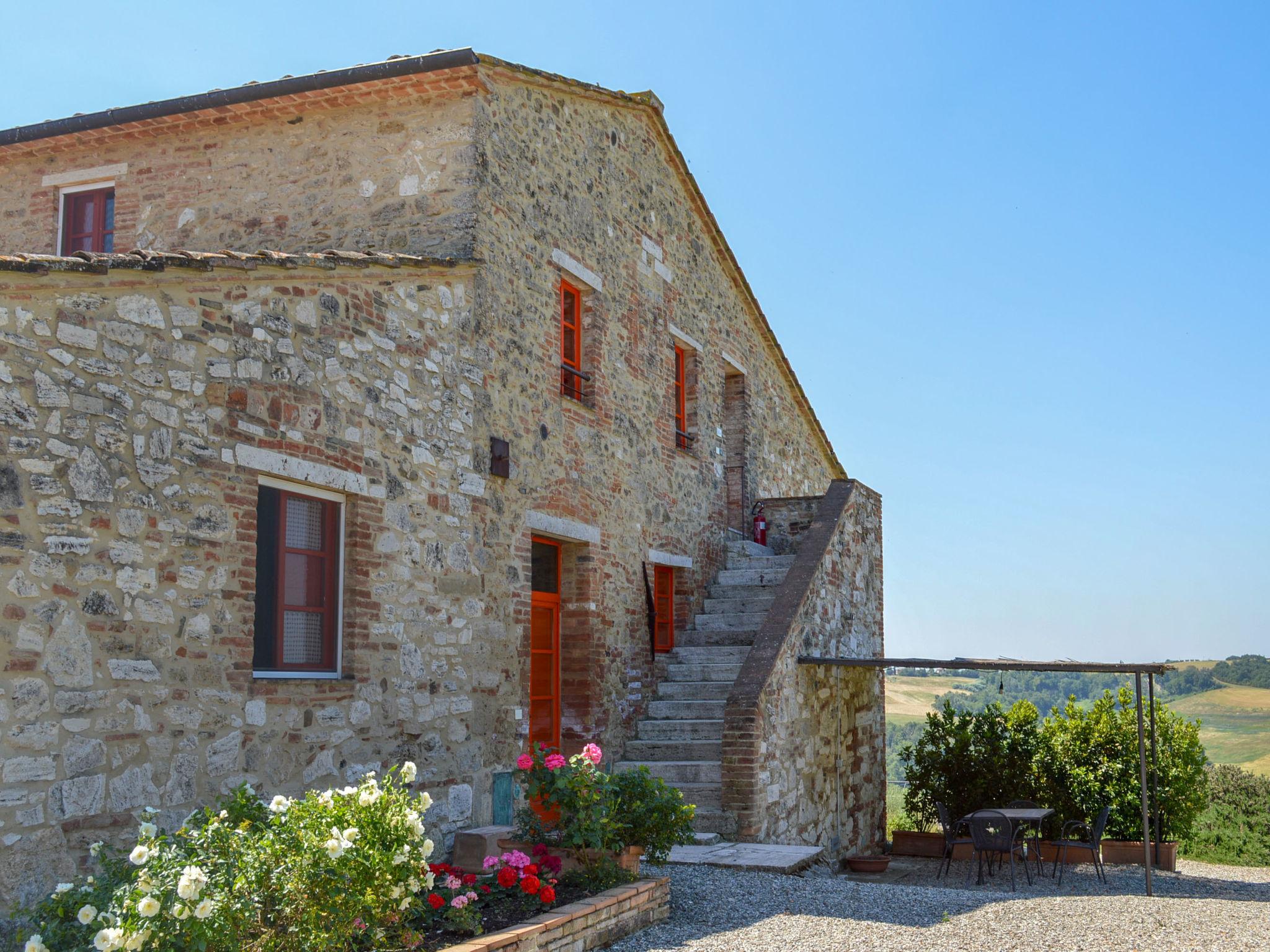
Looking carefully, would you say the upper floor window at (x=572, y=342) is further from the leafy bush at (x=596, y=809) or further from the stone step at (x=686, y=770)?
the leafy bush at (x=596, y=809)

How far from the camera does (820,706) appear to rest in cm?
1175

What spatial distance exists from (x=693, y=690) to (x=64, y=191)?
7.50 m

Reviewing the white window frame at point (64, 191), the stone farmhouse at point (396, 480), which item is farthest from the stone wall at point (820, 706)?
the white window frame at point (64, 191)

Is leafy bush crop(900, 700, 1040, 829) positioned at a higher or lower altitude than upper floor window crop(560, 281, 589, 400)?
lower

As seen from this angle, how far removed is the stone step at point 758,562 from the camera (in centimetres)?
1320

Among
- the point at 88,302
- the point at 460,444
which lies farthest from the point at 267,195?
the point at 88,302

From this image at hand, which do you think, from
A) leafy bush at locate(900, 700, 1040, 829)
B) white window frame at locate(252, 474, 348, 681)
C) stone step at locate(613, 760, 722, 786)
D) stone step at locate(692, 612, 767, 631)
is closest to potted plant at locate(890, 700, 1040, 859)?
leafy bush at locate(900, 700, 1040, 829)

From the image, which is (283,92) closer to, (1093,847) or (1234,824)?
(1093,847)

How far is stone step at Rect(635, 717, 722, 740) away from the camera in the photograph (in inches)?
415

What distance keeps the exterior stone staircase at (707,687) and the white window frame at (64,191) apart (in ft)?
22.7

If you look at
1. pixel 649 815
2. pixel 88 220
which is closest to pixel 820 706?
pixel 649 815

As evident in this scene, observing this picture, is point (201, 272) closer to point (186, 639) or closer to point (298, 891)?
point (186, 639)

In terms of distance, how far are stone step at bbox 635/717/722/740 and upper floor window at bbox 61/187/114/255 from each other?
6536 millimetres

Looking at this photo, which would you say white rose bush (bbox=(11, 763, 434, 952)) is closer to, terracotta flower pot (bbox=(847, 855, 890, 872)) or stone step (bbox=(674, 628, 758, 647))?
stone step (bbox=(674, 628, 758, 647))
